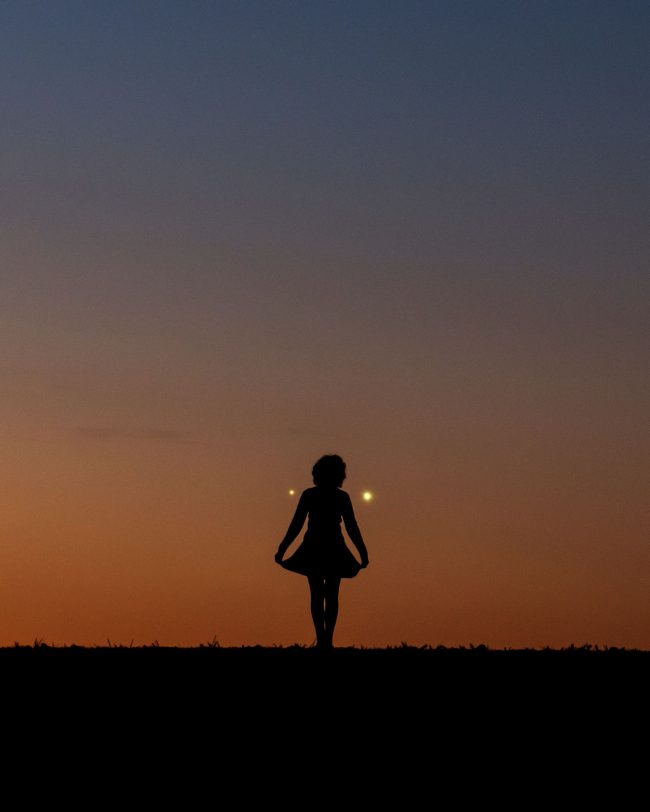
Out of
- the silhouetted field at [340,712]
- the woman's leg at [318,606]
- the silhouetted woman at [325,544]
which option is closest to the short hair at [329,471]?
the silhouetted woman at [325,544]

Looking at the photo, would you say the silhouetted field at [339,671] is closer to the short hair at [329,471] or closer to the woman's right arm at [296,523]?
the woman's right arm at [296,523]

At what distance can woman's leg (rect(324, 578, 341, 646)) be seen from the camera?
2291cm

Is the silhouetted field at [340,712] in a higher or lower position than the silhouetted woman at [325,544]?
lower

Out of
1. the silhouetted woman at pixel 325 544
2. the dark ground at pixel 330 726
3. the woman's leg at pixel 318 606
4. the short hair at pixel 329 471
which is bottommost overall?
the dark ground at pixel 330 726

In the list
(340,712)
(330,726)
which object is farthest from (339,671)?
(330,726)

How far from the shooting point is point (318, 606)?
23.0m

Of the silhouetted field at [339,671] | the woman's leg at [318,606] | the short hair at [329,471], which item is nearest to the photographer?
the silhouetted field at [339,671]

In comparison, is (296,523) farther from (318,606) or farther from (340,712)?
(340,712)

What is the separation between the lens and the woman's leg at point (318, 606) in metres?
22.9

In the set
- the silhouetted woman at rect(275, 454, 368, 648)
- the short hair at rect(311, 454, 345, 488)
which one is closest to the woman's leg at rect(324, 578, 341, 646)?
the silhouetted woman at rect(275, 454, 368, 648)

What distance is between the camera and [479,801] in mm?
13688

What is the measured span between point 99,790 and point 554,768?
4.01 meters

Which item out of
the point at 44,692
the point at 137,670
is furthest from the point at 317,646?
the point at 44,692

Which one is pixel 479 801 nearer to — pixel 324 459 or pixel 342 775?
pixel 342 775
